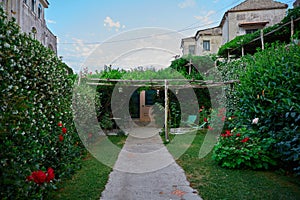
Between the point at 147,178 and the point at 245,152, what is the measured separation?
5.57 feet

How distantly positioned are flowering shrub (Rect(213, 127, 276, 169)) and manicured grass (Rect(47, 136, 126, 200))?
2.04 m

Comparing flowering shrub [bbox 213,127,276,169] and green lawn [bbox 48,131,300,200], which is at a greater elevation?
flowering shrub [bbox 213,127,276,169]

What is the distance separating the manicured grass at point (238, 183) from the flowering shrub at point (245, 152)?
135 millimetres

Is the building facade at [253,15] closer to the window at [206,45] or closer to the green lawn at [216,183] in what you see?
the window at [206,45]

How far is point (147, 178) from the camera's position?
3.58m

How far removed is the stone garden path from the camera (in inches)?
114

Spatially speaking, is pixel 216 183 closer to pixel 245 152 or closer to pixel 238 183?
pixel 238 183

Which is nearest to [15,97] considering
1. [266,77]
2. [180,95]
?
[266,77]

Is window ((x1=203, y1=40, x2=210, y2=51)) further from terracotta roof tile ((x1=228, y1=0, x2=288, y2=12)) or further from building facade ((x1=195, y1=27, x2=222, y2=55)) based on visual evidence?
terracotta roof tile ((x1=228, y1=0, x2=288, y2=12))

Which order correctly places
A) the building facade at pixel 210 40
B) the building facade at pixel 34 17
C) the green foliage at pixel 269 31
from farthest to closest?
the building facade at pixel 210 40 → the building facade at pixel 34 17 → the green foliage at pixel 269 31

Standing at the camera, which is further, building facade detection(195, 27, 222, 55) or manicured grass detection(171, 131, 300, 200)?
building facade detection(195, 27, 222, 55)

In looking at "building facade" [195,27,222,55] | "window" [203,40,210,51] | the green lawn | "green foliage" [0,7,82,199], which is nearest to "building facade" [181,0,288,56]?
"building facade" [195,27,222,55]

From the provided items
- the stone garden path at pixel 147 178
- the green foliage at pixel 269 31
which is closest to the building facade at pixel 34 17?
the green foliage at pixel 269 31

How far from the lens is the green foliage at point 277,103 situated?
124 inches
